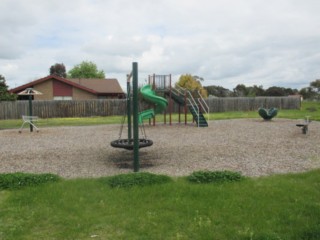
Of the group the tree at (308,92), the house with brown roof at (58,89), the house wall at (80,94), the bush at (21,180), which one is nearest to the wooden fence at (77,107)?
the house with brown roof at (58,89)

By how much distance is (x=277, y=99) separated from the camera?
4269 cm

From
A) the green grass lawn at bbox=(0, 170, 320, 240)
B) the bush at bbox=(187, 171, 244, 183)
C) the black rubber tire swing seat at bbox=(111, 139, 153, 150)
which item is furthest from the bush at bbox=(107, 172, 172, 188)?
the black rubber tire swing seat at bbox=(111, 139, 153, 150)

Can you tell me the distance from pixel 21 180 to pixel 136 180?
7.11ft

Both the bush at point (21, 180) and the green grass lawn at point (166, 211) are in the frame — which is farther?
the bush at point (21, 180)

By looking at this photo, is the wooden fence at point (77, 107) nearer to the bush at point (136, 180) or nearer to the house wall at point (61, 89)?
the house wall at point (61, 89)

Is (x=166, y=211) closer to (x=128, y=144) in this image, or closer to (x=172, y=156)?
(x=128, y=144)

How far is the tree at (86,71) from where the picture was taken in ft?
261

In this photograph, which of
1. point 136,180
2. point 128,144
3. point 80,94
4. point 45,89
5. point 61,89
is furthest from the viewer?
point 80,94

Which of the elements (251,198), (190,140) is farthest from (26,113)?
(251,198)

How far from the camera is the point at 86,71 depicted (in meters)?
79.9

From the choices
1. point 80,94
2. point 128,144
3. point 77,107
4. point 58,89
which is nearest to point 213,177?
point 128,144

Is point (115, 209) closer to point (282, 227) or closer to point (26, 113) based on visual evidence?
point (282, 227)

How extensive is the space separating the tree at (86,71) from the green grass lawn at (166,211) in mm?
75198

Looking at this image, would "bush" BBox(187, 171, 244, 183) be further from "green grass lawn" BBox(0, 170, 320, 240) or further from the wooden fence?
the wooden fence
